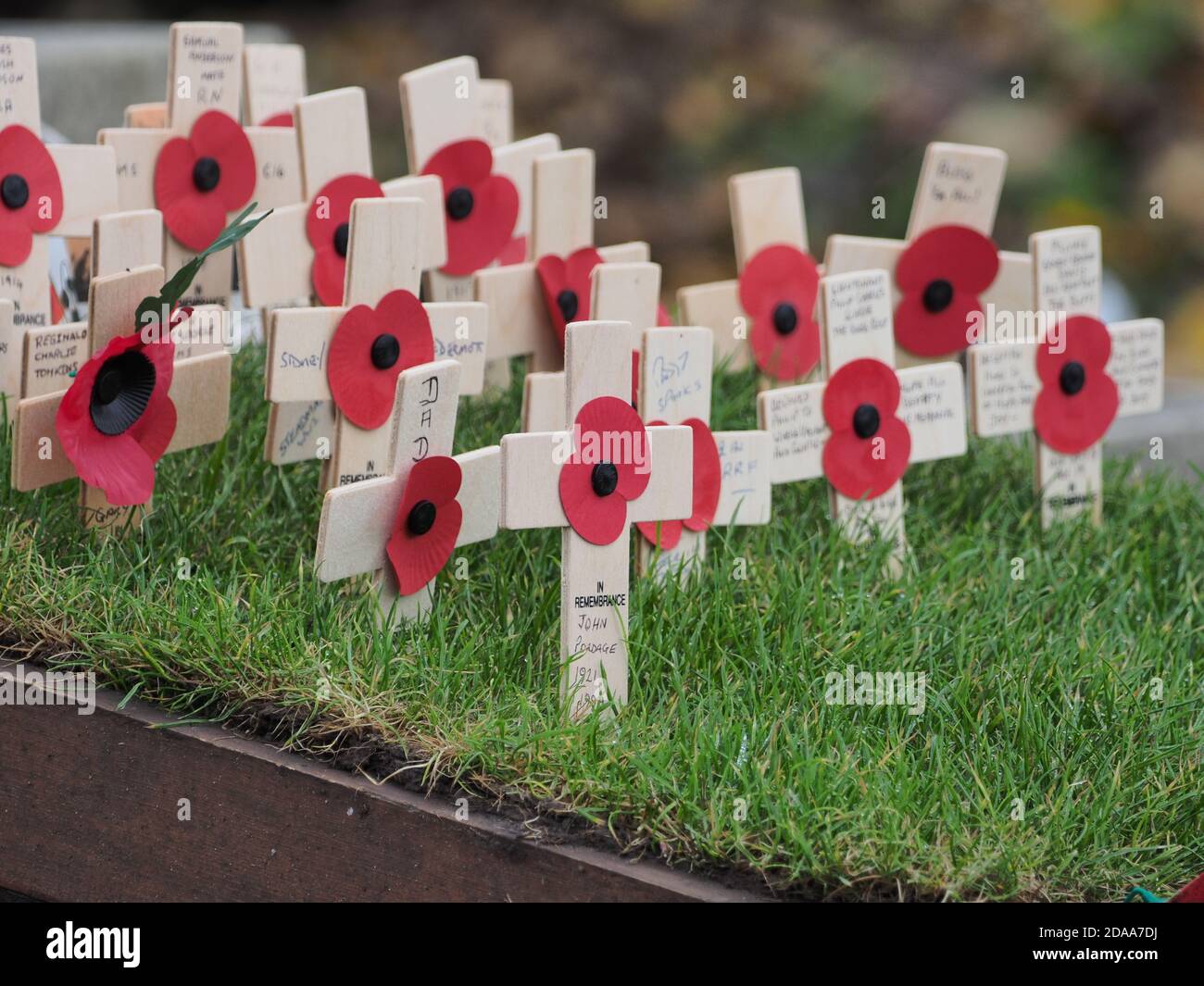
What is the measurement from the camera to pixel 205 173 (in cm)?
228

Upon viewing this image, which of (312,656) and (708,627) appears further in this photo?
(708,627)

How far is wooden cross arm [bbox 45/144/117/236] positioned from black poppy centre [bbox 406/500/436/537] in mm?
734

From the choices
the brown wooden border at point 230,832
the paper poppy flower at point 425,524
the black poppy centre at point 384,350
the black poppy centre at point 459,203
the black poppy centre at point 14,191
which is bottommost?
the brown wooden border at point 230,832

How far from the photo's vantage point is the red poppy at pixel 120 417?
5.87 ft

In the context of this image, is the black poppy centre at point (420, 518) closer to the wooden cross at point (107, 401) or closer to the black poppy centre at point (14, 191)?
the wooden cross at point (107, 401)

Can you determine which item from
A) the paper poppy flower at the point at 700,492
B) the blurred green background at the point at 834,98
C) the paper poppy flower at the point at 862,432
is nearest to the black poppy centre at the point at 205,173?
the paper poppy flower at the point at 700,492

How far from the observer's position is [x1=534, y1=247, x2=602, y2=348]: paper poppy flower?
232cm

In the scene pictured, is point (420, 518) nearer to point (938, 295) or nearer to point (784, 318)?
point (784, 318)

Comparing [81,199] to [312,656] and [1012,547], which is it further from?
[1012,547]

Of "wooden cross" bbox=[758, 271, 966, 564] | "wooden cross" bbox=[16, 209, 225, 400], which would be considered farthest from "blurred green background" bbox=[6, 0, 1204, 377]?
"wooden cross" bbox=[16, 209, 225, 400]

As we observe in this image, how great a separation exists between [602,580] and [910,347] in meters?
1.04

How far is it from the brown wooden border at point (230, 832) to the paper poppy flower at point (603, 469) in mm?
354
